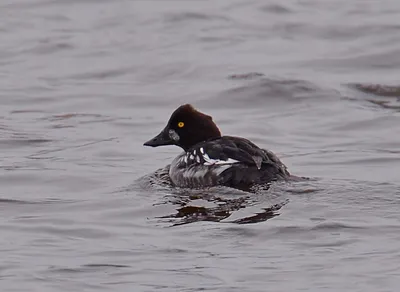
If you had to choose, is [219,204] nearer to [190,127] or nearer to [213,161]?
[213,161]

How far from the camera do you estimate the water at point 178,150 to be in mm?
8742

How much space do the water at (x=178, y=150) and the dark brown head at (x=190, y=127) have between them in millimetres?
570

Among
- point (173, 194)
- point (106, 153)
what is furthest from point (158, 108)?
point (173, 194)

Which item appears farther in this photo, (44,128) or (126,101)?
(126,101)

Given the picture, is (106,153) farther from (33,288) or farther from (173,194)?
(33,288)

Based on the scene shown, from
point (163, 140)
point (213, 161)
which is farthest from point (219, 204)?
point (163, 140)

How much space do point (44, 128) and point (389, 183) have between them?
520 cm

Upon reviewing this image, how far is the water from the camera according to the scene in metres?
8.74

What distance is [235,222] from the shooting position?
998cm

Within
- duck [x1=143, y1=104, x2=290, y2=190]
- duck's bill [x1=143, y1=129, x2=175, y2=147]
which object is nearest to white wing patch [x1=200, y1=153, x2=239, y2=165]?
duck [x1=143, y1=104, x2=290, y2=190]

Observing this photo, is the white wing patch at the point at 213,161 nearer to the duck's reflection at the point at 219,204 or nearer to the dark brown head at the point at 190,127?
the duck's reflection at the point at 219,204

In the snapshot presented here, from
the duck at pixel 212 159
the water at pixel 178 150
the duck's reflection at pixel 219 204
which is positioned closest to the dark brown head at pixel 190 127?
the duck at pixel 212 159

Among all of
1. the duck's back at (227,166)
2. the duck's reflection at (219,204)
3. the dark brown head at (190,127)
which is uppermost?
the dark brown head at (190,127)

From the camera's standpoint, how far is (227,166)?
446 inches
